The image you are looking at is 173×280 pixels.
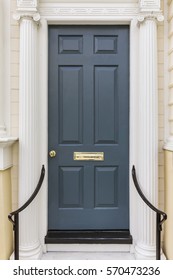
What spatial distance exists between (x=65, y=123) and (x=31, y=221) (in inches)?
38.7

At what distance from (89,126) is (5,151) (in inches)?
32.6

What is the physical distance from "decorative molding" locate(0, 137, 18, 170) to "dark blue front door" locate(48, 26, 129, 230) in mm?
397

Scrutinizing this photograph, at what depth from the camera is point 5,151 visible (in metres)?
2.23

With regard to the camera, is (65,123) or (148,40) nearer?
(148,40)

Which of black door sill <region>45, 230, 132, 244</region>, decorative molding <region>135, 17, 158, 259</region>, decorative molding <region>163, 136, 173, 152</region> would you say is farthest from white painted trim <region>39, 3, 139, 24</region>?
black door sill <region>45, 230, 132, 244</region>

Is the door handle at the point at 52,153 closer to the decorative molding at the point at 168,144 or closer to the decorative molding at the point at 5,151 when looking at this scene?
the decorative molding at the point at 5,151

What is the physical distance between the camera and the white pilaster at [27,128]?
2.30 meters

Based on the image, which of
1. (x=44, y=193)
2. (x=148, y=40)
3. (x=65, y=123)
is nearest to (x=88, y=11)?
(x=148, y=40)

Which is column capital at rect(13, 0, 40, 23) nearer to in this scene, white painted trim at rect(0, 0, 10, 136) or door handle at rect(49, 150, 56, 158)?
white painted trim at rect(0, 0, 10, 136)

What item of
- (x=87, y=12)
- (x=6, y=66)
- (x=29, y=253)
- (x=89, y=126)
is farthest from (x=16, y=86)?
(x=29, y=253)

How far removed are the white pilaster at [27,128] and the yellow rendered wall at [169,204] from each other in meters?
1.19

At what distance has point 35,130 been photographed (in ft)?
7.70

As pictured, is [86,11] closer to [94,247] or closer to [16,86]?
[16,86]
